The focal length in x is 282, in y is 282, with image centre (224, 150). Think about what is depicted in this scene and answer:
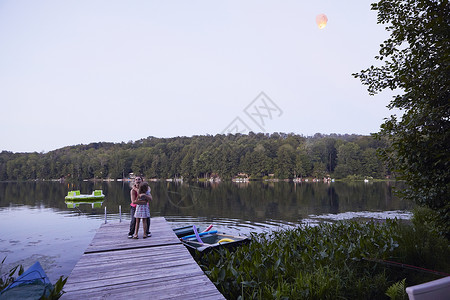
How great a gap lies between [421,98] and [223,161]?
331 ft

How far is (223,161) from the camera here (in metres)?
105

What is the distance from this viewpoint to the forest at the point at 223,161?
92.4 meters

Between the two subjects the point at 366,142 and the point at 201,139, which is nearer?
the point at 366,142

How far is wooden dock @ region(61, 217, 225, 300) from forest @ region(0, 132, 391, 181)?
86907 millimetres

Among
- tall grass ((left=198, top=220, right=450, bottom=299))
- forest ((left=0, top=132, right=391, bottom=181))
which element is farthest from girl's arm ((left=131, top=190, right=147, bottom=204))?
forest ((left=0, top=132, right=391, bottom=181))

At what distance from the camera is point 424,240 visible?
261 inches

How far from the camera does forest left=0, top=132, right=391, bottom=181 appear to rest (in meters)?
92.4

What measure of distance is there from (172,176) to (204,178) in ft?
55.7

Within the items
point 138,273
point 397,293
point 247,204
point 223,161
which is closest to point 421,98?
point 397,293

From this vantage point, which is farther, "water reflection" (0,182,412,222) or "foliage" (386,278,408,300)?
"water reflection" (0,182,412,222)

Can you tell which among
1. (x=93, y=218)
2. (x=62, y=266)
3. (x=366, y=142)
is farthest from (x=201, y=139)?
(x=62, y=266)

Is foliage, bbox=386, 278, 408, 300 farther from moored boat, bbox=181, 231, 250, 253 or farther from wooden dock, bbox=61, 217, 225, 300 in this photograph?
moored boat, bbox=181, 231, 250, 253

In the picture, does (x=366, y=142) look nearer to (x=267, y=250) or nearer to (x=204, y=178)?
(x=204, y=178)

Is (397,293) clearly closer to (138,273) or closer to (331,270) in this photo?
(331,270)
